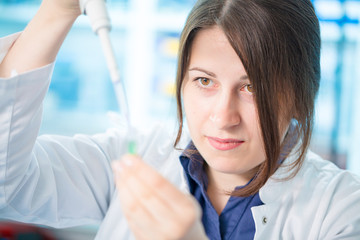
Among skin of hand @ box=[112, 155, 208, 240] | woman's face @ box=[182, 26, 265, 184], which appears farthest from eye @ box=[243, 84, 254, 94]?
skin of hand @ box=[112, 155, 208, 240]

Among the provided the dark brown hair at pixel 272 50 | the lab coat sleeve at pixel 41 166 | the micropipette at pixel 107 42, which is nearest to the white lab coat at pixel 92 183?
the lab coat sleeve at pixel 41 166

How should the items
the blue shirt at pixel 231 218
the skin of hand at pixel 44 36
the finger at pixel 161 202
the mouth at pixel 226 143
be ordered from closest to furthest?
the finger at pixel 161 202 → the skin of hand at pixel 44 36 → the mouth at pixel 226 143 → the blue shirt at pixel 231 218

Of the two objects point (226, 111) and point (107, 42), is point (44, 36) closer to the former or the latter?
point (107, 42)

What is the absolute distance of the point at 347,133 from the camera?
227 centimetres

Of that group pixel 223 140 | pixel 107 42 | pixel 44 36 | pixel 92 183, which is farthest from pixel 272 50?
pixel 92 183

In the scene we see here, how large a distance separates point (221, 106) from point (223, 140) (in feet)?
0.31

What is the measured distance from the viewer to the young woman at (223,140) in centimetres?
77

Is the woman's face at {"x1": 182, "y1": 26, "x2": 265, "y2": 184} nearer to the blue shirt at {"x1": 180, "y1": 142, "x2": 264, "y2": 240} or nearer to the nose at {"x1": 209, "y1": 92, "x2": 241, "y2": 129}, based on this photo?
the nose at {"x1": 209, "y1": 92, "x2": 241, "y2": 129}

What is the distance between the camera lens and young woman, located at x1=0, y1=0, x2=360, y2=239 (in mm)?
769

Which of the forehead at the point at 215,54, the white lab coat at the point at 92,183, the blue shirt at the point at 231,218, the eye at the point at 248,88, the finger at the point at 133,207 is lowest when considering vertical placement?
the blue shirt at the point at 231,218

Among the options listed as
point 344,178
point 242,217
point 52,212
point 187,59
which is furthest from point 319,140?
point 52,212

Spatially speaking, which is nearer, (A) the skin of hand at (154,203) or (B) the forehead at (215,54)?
(A) the skin of hand at (154,203)

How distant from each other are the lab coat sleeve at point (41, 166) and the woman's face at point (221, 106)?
0.35 metres

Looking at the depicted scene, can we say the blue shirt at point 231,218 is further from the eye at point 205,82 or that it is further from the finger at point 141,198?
the finger at point 141,198
